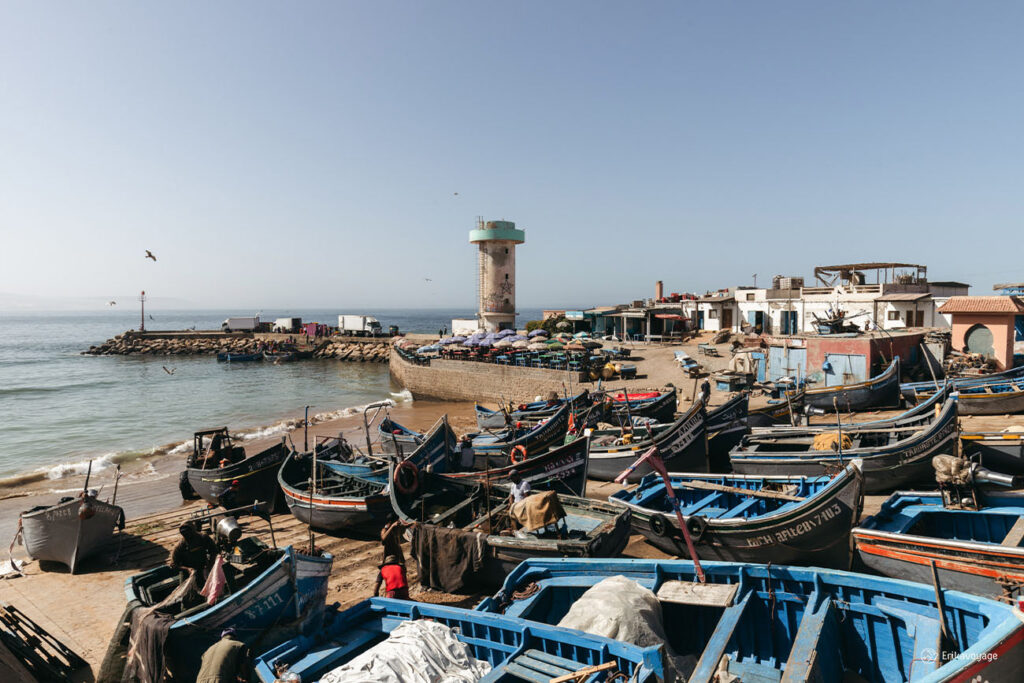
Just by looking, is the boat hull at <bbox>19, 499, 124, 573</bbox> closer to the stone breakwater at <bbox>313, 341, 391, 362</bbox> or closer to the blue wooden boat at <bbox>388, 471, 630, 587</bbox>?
the blue wooden boat at <bbox>388, 471, 630, 587</bbox>

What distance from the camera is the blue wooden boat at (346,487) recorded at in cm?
1177

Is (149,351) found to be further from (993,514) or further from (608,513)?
(993,514)

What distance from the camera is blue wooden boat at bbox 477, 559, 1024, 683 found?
16.3 ft

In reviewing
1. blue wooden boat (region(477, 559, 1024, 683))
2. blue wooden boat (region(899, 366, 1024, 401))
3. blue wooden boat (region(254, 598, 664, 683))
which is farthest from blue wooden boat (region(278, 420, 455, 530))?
blue wooden boat (region(899, 366, 1024, 401))

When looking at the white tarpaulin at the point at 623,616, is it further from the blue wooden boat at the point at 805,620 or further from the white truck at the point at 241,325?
the white truck at the point at 241,325

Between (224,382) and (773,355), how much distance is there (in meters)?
45.7

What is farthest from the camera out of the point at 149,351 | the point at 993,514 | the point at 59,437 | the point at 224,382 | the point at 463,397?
the point at 149,351

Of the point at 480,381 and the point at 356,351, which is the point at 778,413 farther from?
the point at 356,351

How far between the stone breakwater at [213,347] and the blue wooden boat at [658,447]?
50217mm

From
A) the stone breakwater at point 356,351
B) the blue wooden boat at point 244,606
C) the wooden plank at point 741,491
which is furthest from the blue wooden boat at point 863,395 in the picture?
the stone breakwater at point 356,351

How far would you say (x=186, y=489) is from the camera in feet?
55.8

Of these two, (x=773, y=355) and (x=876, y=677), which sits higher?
(x=773, y=355)

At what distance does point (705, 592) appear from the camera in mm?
6461

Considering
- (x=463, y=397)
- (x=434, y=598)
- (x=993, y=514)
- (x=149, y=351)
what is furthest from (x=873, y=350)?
(x=149, y=351)
